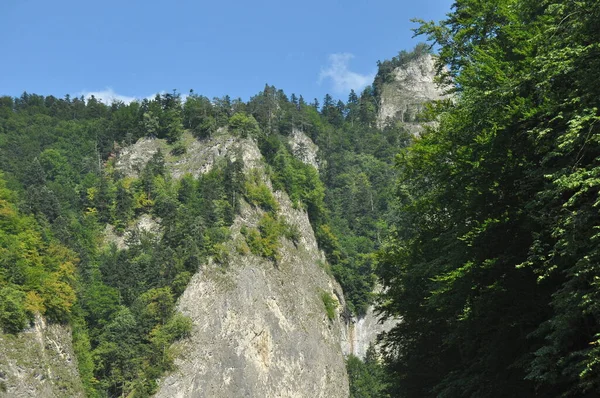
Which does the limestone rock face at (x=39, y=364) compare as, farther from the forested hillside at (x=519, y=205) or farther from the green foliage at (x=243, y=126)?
the green foliage at (x=243, y=126)

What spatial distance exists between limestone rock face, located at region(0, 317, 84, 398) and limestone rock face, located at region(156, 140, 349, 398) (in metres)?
7.82

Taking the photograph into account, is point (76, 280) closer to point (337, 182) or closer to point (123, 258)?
point (123, 258)

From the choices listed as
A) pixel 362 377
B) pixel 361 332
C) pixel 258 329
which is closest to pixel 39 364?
pixel 258 329

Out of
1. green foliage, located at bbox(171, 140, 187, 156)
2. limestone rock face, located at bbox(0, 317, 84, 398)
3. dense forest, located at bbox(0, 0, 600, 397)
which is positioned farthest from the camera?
green foliage, located at bbox(171, 140, 187, 156)

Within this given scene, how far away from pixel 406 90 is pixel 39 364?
4899 inches

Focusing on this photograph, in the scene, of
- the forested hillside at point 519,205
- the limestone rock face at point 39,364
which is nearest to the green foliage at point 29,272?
the limestone rock face at point 39,364

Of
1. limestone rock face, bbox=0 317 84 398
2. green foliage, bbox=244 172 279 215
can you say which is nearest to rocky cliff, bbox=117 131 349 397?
green foliage, bbox=244 172 279 215

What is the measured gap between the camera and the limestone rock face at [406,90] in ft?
470

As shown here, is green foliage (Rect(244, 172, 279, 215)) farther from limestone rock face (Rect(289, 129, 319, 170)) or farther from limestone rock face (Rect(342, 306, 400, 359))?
limestone rock face (Rect(289, 129, 319, 170))

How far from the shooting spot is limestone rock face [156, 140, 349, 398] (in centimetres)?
4912

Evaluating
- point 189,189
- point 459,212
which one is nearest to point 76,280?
point 189,189

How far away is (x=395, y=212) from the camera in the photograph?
217ft

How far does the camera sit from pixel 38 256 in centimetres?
5100

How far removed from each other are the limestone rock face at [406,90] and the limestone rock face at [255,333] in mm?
85625
